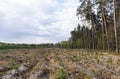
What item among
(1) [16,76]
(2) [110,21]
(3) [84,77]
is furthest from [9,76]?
(2) [110,21]

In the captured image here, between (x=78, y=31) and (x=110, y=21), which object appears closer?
(x=110, y=21)

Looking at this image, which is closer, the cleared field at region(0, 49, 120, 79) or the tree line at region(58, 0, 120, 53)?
the cleared field at region(0, 49, 120, 79)

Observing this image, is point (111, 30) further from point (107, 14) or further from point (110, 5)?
point (110, 5)

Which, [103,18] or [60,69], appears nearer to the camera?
[60,69]

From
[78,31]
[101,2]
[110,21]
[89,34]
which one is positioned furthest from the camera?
[78,31]

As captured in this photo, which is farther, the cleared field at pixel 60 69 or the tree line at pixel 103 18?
the tree line at pixel 103 18

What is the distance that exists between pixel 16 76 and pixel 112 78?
438 cm

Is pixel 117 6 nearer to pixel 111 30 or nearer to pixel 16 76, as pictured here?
pixel 111 30

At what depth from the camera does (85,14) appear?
2447 inches

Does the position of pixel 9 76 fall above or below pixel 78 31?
below

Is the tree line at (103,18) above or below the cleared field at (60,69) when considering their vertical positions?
above

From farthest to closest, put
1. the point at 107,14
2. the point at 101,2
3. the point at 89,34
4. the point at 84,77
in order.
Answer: the point at 89,34 → the point at 107,14 → the point at 101,2 → the point at 84,77

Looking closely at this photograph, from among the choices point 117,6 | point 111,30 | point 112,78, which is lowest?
point 112,78

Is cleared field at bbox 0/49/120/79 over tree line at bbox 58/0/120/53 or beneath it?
beneath
